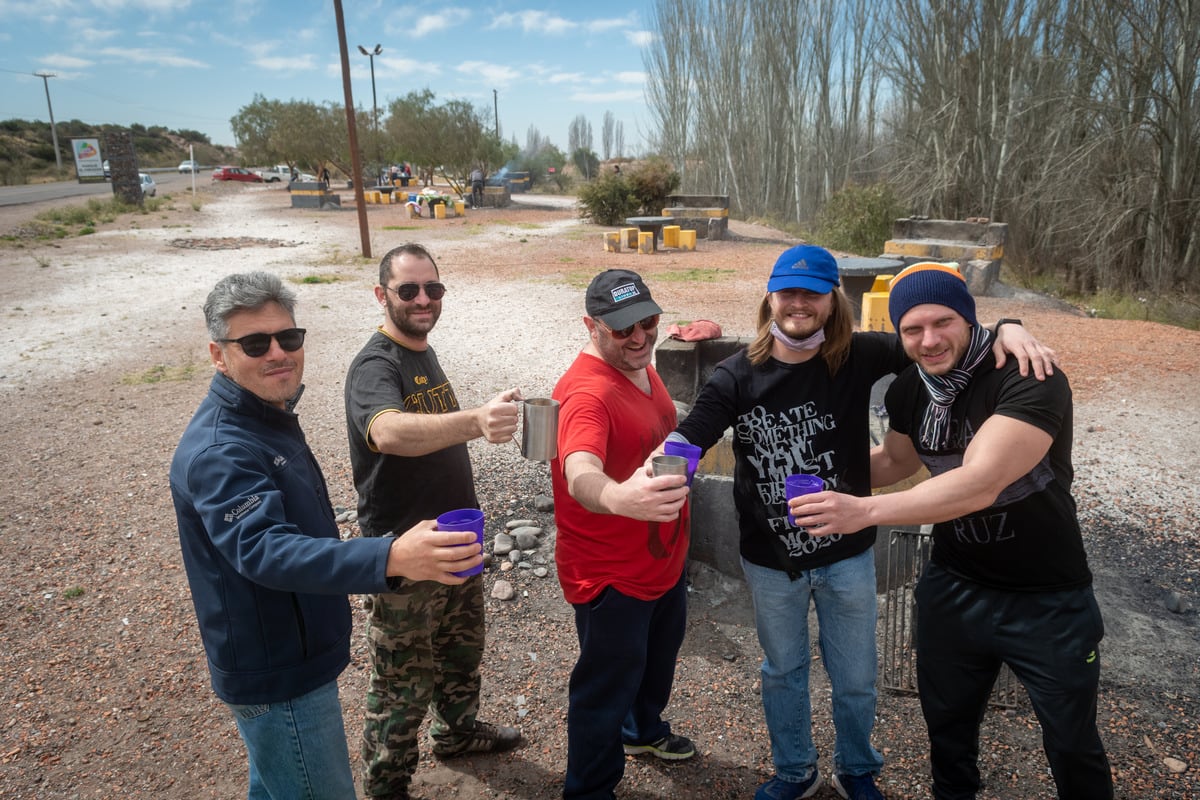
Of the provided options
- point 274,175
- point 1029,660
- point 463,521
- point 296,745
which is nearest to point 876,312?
point 1029,660

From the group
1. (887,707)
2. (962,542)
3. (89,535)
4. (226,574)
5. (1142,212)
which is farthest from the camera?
Result: (1142,212)

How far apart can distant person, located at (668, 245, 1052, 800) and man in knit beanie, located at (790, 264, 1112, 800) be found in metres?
0.25

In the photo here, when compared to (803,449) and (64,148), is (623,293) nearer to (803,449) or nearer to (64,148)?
(803,449)

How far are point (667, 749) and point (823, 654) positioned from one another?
854mm

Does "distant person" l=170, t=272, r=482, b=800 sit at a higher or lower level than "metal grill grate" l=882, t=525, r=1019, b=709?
higher

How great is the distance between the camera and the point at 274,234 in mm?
23203

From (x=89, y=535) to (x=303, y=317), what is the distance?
272 inches

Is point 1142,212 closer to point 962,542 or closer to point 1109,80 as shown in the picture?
point 1109,80

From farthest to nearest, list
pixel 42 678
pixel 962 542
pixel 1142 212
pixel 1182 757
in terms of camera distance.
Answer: pixel 1142 212 → pixel 42 678 → pixel 1182 757 → pixel 962 542

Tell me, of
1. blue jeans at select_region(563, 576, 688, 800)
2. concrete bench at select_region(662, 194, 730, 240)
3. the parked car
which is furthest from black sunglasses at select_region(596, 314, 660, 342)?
the parked car

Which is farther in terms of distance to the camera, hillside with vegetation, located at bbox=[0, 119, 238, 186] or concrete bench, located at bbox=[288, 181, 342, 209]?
hillside with vegetation, located at bbox=[0, 119, 238, 186]

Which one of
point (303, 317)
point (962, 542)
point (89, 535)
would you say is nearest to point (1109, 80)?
point (303, 317)

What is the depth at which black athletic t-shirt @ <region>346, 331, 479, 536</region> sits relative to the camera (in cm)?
251

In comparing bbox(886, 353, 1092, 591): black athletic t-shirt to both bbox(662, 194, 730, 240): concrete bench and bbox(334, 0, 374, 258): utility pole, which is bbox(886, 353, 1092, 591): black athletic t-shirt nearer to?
bbox(334, 0, 374, 258): utility pole
